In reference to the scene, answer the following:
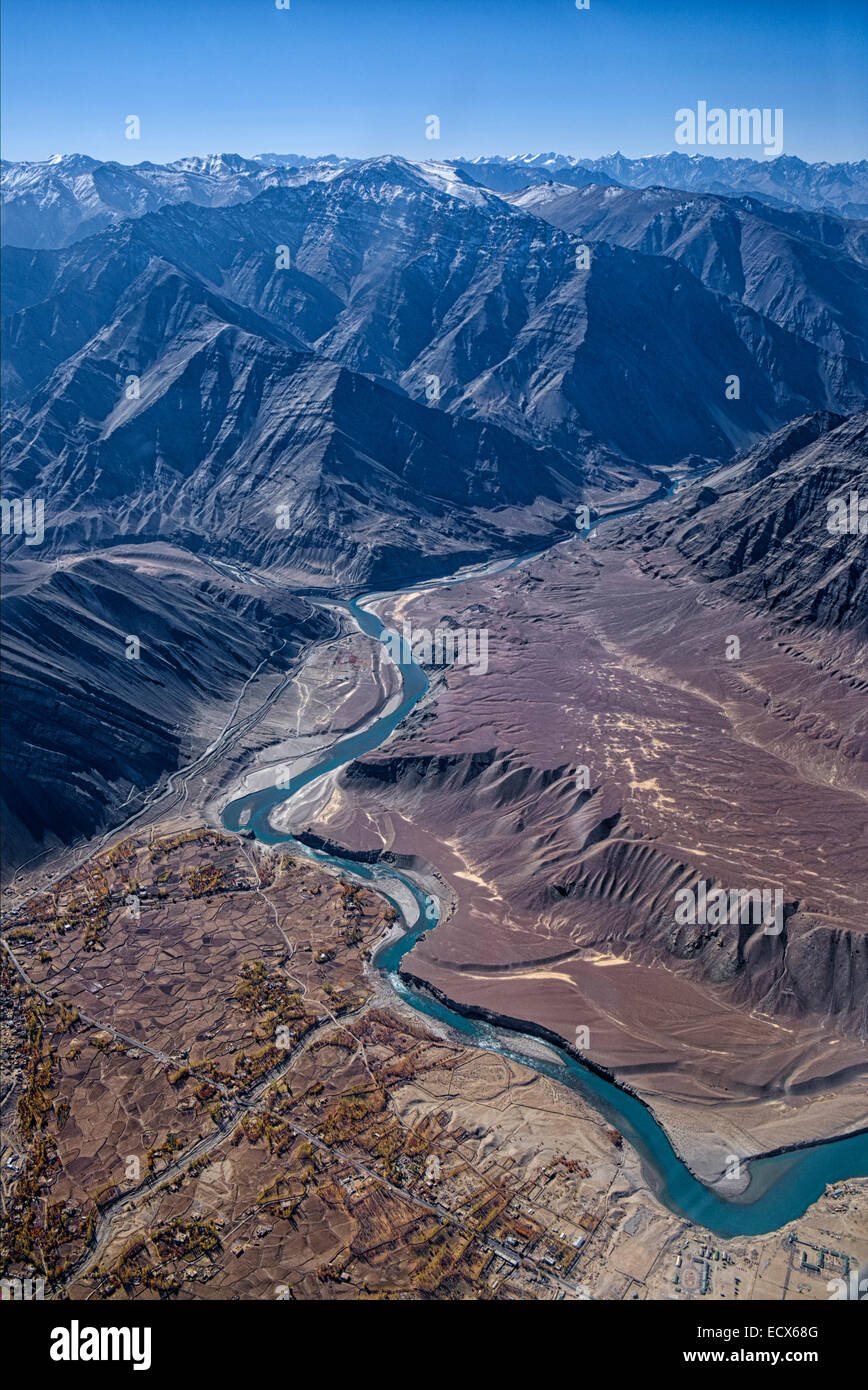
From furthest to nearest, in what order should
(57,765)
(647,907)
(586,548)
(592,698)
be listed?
1. (586,548)
2. (592,698)
3. (57,765)
4. (647,907)

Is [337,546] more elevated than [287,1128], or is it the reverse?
[337,546]

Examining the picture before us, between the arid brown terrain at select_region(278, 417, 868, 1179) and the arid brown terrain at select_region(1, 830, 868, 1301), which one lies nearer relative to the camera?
the arid brown terrain at select_region(1, 830, 868, 1301)

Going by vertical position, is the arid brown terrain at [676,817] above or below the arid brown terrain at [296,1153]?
above

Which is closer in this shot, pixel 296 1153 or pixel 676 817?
pixel 296 1153

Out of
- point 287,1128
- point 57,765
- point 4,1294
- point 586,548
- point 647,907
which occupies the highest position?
point 586,548

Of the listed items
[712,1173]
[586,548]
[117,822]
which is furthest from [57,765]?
[586,548]

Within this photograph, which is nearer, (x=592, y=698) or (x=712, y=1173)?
(x=712, y=1173)

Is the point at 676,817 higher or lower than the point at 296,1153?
higher

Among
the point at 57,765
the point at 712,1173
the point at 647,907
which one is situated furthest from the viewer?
the point at 57,765

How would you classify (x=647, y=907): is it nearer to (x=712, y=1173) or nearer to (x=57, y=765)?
(x=712, y=1173)

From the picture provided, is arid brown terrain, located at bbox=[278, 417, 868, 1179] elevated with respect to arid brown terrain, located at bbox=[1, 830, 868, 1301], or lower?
elevated

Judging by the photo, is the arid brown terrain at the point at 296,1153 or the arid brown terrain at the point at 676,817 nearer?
the arid brown terrain at the point at 296,1153
